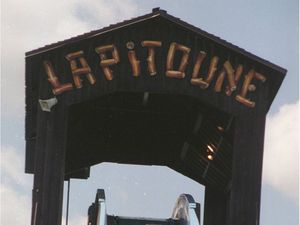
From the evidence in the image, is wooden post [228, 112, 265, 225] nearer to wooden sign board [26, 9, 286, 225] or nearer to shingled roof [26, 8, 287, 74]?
wooden sign board [26, 9, 286, 225]

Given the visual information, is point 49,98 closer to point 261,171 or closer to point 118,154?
point 261,171

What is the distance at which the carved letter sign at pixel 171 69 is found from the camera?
995 inches

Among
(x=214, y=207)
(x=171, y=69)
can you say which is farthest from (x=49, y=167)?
(x=214, y=207)

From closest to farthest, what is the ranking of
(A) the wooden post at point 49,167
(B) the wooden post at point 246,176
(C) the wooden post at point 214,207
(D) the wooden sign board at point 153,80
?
(A) the wooden post at point 49,167, (D) the wooden sign board at point 153,80, (B) the wooden post at point 246,176, (C) the wooden post at point 214,207

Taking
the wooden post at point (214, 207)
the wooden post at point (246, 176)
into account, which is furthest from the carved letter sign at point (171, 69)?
the wooden post at point (214, 207)

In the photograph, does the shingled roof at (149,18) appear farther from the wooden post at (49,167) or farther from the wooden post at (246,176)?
the wooden post at (246,176)

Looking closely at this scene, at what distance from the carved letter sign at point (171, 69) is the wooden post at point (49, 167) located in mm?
863

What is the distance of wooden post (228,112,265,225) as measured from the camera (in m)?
25.2

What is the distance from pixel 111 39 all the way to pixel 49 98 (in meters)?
2.64

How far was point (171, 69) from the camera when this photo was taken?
2562cm

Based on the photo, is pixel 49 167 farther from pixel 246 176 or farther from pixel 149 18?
pixel 246 176

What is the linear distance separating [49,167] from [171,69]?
4.78 meters

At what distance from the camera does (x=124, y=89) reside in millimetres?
25531

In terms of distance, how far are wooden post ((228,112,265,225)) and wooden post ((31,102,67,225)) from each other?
5.23 metres
